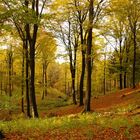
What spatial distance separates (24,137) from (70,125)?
2.93 m

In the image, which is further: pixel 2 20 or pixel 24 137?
pixel 2 20

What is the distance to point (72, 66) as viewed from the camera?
41312 mm

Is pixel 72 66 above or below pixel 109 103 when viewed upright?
above

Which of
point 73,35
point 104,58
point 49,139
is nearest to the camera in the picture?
point 49,139

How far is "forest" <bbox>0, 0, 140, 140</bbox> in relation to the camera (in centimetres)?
1458

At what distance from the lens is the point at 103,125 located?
15.0m

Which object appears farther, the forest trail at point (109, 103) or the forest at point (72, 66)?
the forest trail at point (109, 103)

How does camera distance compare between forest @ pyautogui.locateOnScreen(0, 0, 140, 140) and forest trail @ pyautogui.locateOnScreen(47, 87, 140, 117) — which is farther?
forest trail @ pyautogui.locateOnScreen(47, 87, 140, 117)

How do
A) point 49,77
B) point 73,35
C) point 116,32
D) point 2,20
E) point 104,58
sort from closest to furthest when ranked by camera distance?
point 2,20 < point 73,35 < point 116,32 < point 104,58 < point 49,77

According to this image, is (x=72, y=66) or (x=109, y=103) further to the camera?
(x=72, y=66)

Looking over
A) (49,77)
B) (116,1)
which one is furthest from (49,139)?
(49,77)

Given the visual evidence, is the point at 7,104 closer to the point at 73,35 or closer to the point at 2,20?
the point at 2,20

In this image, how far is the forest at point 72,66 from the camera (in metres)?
14.6

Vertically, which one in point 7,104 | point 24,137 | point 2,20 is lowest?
point 24,137
